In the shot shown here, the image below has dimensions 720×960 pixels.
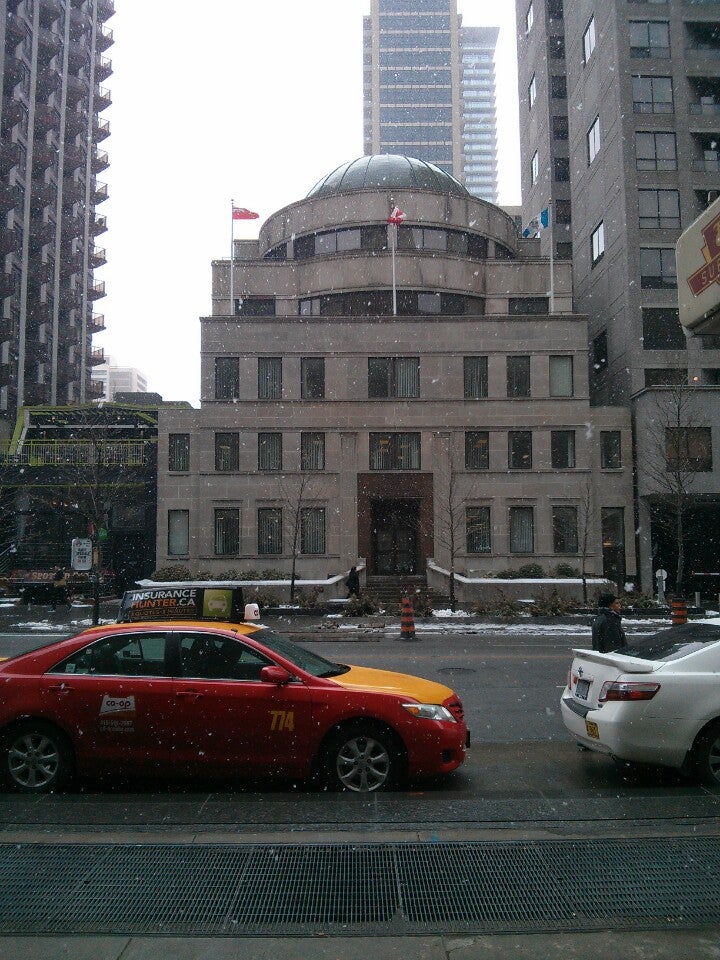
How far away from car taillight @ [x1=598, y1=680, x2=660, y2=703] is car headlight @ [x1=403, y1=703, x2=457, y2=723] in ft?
4.70

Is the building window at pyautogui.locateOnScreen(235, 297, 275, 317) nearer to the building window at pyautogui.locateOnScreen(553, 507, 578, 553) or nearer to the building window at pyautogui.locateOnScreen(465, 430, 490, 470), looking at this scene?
the building window at pyautogui.locateOnScreen(465, 430, 490, 470)

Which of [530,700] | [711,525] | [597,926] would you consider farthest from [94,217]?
[597,926]

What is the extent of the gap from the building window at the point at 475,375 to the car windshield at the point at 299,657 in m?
30.0

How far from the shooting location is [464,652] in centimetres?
1734

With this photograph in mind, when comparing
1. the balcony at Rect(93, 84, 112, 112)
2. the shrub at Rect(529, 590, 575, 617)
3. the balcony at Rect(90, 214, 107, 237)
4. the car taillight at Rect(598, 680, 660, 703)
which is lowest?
the shrub at Rect(529, 590, 575, 617)

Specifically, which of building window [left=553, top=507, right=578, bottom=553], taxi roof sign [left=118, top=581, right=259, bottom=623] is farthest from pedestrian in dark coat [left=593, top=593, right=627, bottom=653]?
building window [left=553, top=507, right=578, bottom=553]

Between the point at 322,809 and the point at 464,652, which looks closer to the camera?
the point at 322,809

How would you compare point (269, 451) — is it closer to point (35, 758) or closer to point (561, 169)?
point (35, 758)

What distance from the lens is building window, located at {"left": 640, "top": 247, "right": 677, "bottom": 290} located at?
39.0 metres

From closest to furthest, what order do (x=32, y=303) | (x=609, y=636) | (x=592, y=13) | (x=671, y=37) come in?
(x=609, y=636) < (x=671, y=37) < (x=592, y=13) < (x=32, y=303)

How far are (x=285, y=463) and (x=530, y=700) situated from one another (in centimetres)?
2575

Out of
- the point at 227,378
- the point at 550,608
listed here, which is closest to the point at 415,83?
the point at 227,378

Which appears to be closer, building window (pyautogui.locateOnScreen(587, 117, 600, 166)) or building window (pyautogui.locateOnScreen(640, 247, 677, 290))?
building window (pyautogui.locateOnScreen(640, 247, 677, 290))

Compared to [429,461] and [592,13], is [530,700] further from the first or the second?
[592,13]
